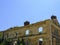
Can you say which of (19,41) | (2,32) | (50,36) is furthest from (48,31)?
(2,32)

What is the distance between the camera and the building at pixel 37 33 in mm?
33747

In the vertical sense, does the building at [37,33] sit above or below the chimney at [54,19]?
below

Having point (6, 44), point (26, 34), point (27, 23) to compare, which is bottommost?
point (6, 44)

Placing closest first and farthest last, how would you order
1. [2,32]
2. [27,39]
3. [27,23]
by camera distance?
[27,39], [27,23], [2,32]

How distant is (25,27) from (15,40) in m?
4.19

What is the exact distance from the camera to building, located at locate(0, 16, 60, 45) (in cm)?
3375

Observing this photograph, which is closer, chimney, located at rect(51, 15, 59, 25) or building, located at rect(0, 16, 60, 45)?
building, located at rect(0, 16, 60, 45)

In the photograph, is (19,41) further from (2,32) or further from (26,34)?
(2,32)

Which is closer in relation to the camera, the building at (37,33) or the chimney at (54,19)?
the building at (37,33)

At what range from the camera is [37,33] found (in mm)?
35188

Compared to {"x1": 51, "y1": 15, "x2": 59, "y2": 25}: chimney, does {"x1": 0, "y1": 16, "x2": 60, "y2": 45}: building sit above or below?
below

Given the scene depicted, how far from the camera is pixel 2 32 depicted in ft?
138

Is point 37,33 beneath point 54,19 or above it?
beneath

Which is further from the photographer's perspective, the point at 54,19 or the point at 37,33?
the point at 54,19
